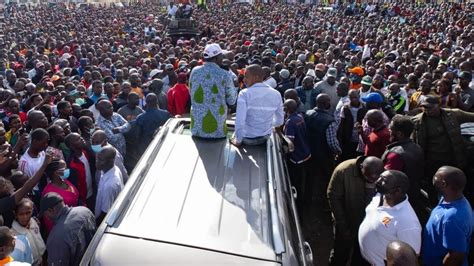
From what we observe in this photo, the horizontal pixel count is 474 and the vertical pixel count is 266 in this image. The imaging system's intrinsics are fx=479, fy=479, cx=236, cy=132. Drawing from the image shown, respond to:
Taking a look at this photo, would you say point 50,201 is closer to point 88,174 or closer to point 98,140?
point 88,174

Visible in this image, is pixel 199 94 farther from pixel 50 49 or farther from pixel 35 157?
pixel 50 49

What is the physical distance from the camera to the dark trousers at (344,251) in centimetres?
432

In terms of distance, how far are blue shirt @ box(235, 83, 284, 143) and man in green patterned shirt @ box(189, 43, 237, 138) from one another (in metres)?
0.17

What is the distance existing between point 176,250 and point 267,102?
2229 millimetres

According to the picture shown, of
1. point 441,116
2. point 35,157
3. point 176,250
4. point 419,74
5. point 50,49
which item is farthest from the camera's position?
point 50,49

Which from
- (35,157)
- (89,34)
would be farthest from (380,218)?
(89,34)

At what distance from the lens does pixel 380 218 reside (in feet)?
11.3

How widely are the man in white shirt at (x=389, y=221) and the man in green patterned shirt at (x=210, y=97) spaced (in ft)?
4.95

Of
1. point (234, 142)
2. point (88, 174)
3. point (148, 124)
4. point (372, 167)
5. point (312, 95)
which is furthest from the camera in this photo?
point (312, 95)

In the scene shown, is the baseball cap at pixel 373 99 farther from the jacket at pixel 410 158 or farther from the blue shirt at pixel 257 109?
the blue shirt at pixel 257 109

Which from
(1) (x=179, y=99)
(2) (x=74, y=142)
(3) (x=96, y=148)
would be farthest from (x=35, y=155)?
(1) (x=179, y=99)

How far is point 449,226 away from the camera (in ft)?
11.0

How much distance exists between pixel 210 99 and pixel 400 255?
225 cm

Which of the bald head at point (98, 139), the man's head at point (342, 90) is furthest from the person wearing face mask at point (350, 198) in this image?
the man's head at point (342, 90)
